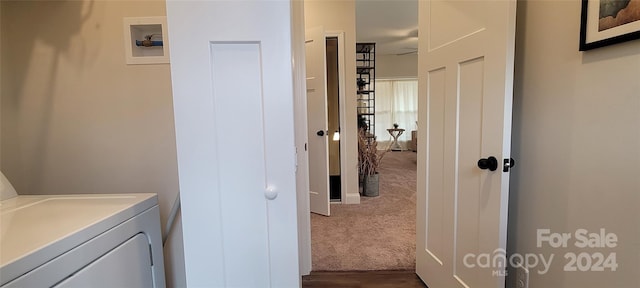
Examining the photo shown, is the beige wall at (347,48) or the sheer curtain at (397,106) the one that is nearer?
the beige wall at (347,48)

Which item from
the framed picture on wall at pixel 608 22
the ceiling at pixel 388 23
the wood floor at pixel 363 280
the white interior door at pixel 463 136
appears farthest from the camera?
the ceiling at pixel 388 23

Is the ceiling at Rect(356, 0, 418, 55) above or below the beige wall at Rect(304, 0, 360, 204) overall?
above

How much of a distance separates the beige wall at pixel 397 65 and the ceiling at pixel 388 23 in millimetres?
712

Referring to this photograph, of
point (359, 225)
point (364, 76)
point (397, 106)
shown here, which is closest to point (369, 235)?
point (359, 225)

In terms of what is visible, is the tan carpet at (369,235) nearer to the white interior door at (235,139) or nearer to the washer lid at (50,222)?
the white interior door at (235,139)

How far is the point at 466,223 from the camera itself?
1.46 metres

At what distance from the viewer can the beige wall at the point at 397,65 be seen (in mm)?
8242

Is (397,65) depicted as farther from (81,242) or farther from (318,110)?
(81,242)

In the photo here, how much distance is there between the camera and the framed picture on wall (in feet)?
2.75

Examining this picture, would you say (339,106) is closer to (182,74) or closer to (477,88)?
(477,88)

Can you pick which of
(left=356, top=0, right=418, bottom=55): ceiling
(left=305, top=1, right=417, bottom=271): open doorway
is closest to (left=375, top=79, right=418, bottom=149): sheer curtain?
(left=356, top=0, right=418, bottom=55): ceiling

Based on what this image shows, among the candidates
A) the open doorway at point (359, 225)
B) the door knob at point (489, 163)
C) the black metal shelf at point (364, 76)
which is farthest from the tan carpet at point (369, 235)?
the black metal shelf at point (364, 76)

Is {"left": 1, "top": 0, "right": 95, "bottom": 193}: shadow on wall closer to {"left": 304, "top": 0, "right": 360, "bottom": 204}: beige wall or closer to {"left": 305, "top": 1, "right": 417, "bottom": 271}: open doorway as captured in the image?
{"left": 305, "top": 1, "right": 417, "bottom": 271}: open doorway

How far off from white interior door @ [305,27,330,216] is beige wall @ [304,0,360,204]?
0.29 m
